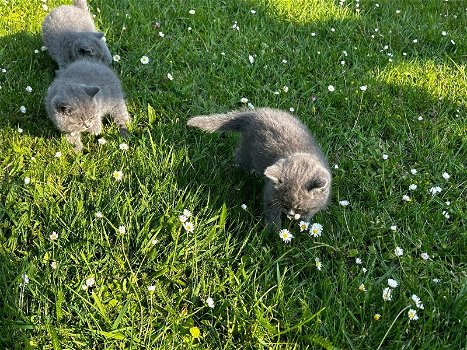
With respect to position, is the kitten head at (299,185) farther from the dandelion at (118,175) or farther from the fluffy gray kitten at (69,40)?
the fluffy gray kitten at (69,40)

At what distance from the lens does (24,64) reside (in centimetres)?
408

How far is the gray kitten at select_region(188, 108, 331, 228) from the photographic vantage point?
9.41ft

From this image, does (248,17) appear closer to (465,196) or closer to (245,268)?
(465,196)

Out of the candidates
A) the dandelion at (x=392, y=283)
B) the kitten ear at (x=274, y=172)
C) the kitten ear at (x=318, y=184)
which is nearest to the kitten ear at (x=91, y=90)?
the kitten ear at (x=274, y=172)

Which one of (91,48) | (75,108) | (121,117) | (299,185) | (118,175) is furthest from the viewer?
(91,48)

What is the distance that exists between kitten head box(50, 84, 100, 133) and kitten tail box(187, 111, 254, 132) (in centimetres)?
77

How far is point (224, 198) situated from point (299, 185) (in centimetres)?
55

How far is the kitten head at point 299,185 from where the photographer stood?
284 cm

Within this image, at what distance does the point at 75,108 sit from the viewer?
3.31 metres

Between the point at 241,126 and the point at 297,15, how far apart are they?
2365mm

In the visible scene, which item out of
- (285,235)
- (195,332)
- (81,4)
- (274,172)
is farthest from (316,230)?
(81,4)

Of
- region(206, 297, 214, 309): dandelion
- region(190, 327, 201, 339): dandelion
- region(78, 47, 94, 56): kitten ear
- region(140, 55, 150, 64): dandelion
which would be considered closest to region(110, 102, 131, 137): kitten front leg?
region(140, 55, 150, 64): dandelion

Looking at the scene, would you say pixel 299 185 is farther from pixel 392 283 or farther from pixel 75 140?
pixel 75 140

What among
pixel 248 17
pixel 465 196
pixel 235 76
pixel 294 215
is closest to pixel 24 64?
pixel 235 76
